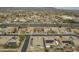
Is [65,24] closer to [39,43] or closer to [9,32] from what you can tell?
[39,43]

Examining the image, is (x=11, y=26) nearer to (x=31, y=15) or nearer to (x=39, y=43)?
(x=31, y=15)

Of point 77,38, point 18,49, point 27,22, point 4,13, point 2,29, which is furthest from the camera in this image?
point 4,13

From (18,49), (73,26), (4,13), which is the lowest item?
(18,49)

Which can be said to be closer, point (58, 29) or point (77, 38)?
point (77, 38)

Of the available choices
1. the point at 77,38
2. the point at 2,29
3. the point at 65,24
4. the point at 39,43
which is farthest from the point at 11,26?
the point at 77,38

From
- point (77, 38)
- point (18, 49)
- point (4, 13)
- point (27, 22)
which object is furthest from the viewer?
point (4, 13)

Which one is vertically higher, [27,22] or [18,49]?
[27,22]

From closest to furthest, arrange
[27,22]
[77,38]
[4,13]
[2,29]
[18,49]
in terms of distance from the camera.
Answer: [18,49], [77,38], [2,29], [27,22], [4,13]
